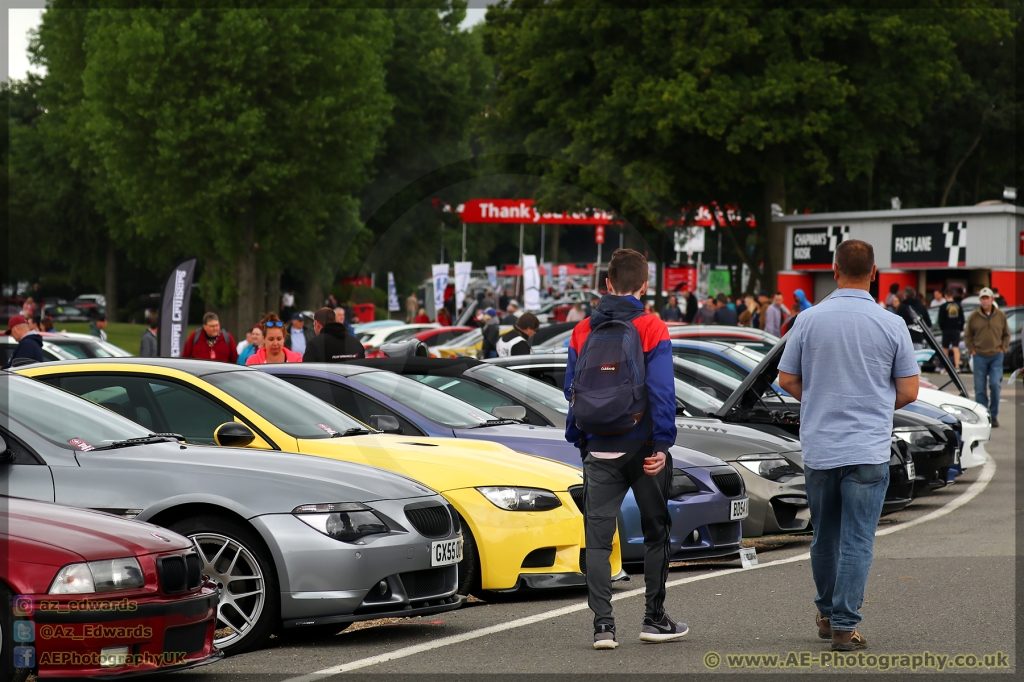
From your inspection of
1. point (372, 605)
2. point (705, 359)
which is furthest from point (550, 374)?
point (372, 605)

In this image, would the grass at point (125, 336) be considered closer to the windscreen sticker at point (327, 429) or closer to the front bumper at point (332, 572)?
the windscreen sticker at point (327, 429)

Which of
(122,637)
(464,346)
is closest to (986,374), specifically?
(464,346)

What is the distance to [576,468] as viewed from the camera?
8.34 metres

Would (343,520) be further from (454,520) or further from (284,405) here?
(284,405)

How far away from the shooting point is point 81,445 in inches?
255

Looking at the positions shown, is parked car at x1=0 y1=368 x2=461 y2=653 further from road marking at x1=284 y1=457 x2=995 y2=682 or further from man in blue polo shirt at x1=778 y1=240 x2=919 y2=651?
man in blue polo shirt at x1=778 y1=240 x2=919 y2=651

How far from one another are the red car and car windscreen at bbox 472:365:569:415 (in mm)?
5518

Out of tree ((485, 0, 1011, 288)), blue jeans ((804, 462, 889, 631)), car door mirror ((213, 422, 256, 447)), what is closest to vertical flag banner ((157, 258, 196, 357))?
car door mirror ((213, 422, 256, 447))

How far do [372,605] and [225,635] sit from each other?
0.72 m

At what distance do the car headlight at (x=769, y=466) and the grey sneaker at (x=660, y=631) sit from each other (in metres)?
3.78

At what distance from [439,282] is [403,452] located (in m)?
27.4

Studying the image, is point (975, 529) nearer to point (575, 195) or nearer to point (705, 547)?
point (705, 547)

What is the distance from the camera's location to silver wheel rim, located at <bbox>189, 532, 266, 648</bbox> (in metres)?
6.23

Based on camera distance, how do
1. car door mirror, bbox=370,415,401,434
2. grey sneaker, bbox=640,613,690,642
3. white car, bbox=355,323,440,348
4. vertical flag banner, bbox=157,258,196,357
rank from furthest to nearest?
1. white car, bbox=355,323,440,348
2. vertical flag banner, bbox=157,258,196,357
3. car door mirror, bbox=370,415,401,434
4. grey sneaker, bbox=640,613,690,642
